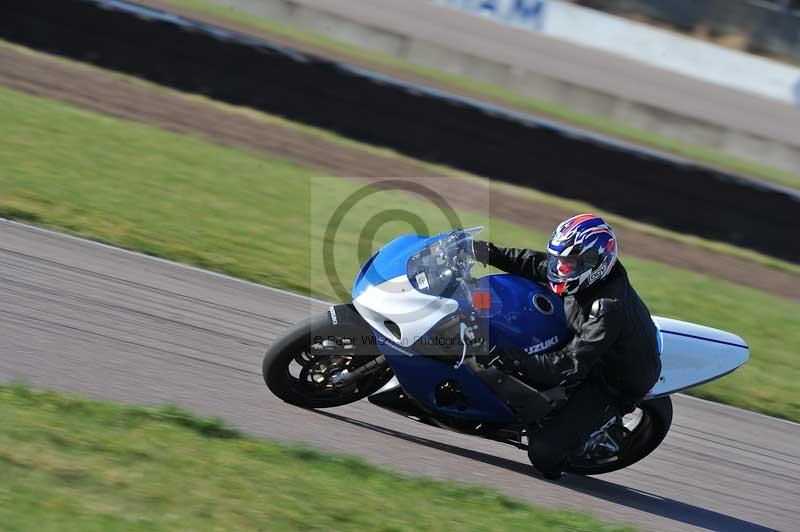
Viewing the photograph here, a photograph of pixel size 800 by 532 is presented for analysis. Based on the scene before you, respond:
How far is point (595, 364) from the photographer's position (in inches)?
231

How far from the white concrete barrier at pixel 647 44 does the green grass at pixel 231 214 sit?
59.6 feet

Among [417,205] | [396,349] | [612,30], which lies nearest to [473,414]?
[396,349]

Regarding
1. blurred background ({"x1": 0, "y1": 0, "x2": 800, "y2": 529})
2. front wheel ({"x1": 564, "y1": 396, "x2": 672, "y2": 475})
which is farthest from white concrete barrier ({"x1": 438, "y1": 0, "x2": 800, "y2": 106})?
front wheel ({"x1": 564, "y1": 396, "x2": 672, "y2": 475})

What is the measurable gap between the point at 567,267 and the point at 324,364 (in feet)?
5.09

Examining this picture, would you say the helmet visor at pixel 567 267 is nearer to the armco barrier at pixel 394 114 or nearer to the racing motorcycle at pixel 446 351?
the racing motorcycle at pixel 446 351

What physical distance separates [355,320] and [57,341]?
1985mm

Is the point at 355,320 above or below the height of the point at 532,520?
above

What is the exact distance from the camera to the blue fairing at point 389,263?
17.7ft

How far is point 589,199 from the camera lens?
48.5ft

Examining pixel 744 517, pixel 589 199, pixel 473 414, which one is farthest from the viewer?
pixel 589 199

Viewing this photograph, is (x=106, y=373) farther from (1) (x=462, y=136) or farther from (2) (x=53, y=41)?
(2) (x=53, y=41)

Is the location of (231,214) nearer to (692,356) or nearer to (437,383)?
(437,383)

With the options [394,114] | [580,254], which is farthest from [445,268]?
[394,114]

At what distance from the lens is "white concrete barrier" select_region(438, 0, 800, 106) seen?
28.5 meters
